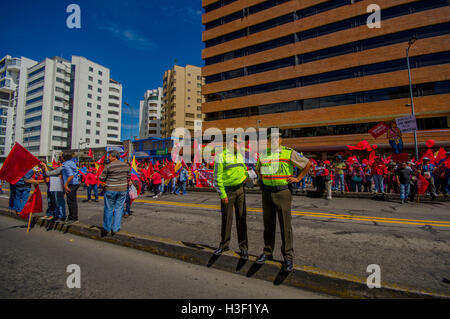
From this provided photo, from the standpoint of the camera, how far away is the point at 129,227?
19.1ft

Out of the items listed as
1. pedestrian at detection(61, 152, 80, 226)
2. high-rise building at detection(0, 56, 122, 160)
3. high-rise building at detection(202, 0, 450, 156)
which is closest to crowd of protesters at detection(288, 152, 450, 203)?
pedestrian at detection(61, 152, 80, 226)

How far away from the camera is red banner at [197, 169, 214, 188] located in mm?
15057

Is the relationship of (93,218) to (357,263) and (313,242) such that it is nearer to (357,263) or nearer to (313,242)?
(313,242)

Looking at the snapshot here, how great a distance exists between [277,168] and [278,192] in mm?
370

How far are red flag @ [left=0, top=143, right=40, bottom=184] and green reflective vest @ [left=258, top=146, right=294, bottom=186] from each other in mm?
6335

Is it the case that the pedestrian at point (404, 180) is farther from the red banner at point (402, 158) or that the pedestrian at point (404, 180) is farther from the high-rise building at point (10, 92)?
the high-rise building at point (10, 92)

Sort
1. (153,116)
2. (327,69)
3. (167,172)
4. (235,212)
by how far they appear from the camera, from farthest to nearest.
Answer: (153,116)
(327,69)
(167,172)
(235,212)

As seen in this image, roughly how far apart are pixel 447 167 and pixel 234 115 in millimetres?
27267

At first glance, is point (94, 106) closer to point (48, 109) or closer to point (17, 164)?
point (48, 109)

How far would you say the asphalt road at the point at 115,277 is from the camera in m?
2.79

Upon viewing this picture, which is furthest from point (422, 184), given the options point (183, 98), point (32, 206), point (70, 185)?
point (183, 98)

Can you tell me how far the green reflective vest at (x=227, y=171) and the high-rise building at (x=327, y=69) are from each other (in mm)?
25757

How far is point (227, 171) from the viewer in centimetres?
380
